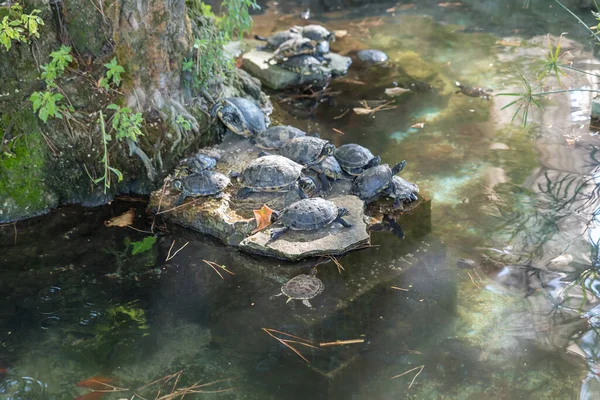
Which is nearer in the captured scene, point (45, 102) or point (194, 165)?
point (45, 102)

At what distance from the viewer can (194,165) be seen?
18.6 feet

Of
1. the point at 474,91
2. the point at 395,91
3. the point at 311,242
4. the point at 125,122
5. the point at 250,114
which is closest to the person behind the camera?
the point at 311,242

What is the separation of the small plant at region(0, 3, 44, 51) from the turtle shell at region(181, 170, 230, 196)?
6.01ft

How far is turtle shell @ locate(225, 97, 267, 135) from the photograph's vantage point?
21.1 ft

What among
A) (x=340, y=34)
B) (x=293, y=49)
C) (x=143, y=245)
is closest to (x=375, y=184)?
(x=143, y=245)

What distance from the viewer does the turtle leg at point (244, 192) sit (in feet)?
18.1

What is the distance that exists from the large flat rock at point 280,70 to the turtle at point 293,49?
167mm

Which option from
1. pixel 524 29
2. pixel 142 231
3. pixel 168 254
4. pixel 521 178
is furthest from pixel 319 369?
pixel 524 29

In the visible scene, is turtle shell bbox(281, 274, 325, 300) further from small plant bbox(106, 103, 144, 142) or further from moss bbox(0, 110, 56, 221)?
moss bbox(0, 110, 56, 221)

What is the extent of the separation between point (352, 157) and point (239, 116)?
1.41 metres

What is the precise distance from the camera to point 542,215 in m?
5.27

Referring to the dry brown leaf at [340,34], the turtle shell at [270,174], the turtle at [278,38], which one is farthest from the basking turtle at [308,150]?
the dry brown leaf at [340,34]

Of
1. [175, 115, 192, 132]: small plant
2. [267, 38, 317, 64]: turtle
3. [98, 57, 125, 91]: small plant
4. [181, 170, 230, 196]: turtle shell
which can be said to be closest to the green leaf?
[181, 170, 230, 196]: turtle shell

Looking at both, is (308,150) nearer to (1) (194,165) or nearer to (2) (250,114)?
(2) (250,114)
